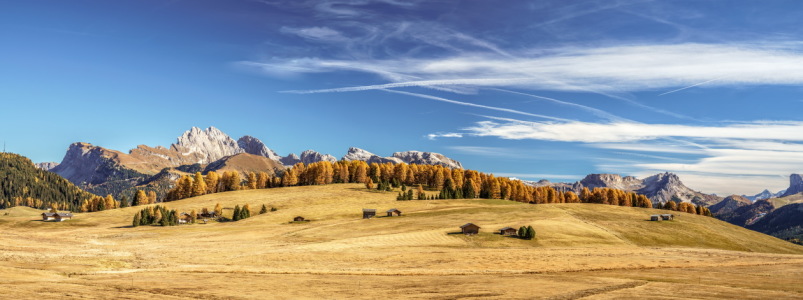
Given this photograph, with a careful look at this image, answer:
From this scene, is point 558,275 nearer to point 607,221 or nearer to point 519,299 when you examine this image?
point 519,299

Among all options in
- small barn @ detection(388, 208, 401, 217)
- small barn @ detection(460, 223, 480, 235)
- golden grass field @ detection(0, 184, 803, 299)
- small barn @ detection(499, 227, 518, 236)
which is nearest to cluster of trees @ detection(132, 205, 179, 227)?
golden grass field @ detection(0, 184, 803, 299)

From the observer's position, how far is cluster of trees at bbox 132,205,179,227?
145262mm

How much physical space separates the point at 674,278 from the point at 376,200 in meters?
128

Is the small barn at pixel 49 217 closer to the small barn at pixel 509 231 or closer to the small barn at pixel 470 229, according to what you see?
the small barn at pixel 470 229

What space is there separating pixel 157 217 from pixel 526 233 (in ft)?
360

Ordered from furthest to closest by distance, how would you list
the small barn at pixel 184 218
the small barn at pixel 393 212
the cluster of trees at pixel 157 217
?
the small barn at pixel 184 218 → the small barn at pixel 393 212 → the cluster of trees at pixel 157 217

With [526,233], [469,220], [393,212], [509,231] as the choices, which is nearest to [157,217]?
[393,212]

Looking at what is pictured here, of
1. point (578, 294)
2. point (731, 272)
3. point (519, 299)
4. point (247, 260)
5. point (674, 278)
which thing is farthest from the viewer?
point (247, 260)

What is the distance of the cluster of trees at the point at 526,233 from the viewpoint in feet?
353

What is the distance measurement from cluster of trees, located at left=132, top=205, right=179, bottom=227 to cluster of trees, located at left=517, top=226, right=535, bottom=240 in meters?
100

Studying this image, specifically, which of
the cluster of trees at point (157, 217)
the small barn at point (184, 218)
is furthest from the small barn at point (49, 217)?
the small barn at point (184, 218)

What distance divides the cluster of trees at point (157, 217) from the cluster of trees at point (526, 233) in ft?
329

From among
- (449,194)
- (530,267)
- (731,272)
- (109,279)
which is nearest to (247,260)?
(109,279)

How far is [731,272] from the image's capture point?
6750 cm
